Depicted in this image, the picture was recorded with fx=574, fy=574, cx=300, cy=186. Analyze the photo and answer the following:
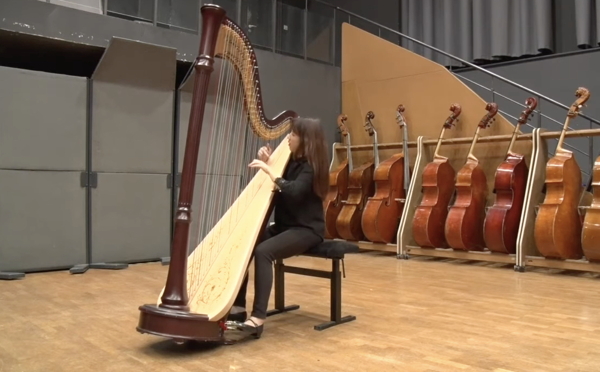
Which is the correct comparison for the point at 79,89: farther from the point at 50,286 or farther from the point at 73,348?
the point at 73,348

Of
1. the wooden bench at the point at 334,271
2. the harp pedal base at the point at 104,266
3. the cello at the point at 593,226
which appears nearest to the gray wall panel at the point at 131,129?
the harp pedal base at the point at 104,266

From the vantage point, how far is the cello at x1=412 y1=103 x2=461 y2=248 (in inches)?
237

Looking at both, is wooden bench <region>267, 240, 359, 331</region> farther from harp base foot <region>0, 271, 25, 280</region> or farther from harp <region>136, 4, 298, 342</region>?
harp base foot <region>0, 271, 25, 280</region>

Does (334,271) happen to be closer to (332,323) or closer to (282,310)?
(332,323)

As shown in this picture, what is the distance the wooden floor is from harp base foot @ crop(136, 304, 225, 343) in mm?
129

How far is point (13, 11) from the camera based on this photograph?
506cm

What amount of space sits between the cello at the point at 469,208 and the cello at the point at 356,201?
121 centimetres

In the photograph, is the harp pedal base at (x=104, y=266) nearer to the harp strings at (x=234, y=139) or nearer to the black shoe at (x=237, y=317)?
the harp strings at (x=234, y=139)

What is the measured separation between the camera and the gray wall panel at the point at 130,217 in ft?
17.7

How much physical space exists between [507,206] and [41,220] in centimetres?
428

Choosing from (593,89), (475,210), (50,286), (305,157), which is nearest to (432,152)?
(475,210)

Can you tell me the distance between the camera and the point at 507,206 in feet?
18.0

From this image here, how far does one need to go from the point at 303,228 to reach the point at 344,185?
4000 millimetres

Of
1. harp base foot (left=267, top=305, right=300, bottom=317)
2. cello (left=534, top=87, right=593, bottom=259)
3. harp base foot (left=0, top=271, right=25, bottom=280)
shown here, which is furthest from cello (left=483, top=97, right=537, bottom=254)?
harp base foot (left=0, top=271, right=25, bottom=280)
